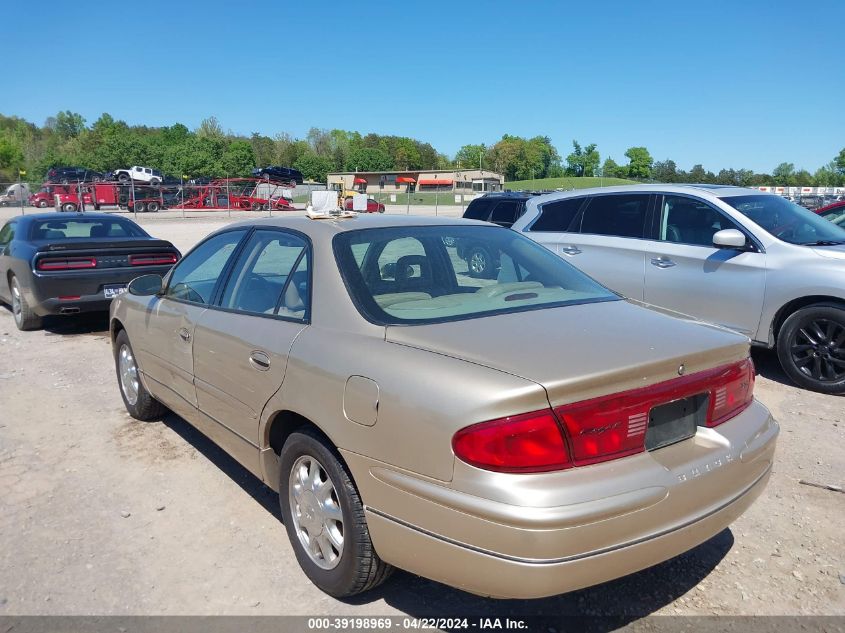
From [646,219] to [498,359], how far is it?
5244mm

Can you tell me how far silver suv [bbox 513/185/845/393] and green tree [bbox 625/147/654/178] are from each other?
4655 inches

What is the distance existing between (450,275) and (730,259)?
12.4 ft

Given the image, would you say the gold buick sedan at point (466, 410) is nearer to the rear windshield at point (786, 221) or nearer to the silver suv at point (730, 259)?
the silver suv at point (730, 259)

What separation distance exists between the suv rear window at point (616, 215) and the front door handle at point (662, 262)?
15.9 inches

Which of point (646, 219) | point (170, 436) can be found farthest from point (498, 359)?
point (646, 219)

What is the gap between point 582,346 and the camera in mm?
2525

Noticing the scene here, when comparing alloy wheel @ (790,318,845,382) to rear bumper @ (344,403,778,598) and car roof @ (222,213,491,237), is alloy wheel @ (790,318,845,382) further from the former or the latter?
rear bumper @ (344,403,778,598)

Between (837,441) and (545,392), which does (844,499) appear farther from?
(545,392)

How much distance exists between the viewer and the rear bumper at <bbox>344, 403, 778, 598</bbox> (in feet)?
7.13

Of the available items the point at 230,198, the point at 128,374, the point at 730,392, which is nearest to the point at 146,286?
the point at 128,374

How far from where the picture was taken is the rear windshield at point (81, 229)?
9039mm

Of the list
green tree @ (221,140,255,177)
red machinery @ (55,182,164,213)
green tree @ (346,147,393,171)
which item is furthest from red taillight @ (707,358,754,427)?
green tree @ (346,147,393,171)

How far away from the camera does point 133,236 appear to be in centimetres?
936

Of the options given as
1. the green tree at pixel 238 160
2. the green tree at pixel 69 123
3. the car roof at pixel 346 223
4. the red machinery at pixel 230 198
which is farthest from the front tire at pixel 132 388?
the green tree at pixel 69 123
